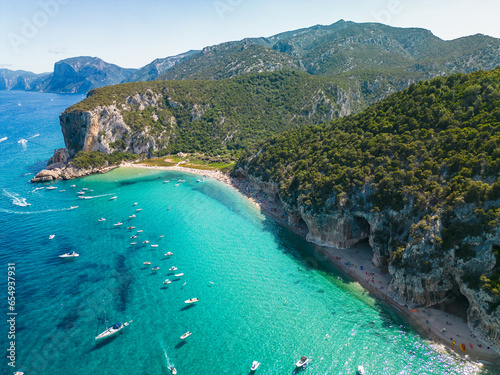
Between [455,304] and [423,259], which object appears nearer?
[423,259]

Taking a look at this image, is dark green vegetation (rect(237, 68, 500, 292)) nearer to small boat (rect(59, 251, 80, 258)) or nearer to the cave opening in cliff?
the cave opening in cliff

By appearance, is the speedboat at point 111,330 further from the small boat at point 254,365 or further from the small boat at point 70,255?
the small boat at point 70,255

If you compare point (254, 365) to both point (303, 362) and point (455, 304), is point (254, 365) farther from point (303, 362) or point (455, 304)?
point (455, 304)

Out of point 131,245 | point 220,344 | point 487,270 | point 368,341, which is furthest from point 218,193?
point 487,270

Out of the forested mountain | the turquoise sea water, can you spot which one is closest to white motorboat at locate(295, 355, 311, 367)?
the turquoise sea water

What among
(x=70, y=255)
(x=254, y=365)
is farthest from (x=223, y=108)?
(x=254, y=365)
